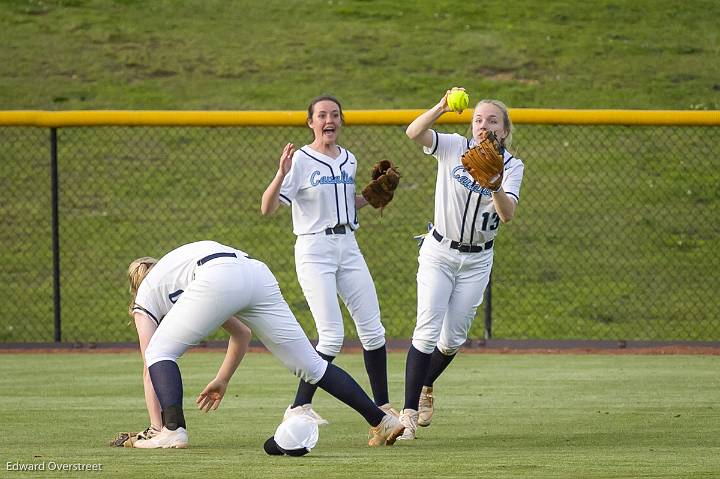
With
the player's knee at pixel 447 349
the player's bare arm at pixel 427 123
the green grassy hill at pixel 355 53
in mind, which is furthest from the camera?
the green grassy hill at pixel 355 53

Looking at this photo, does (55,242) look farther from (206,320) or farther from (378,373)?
(206,320)

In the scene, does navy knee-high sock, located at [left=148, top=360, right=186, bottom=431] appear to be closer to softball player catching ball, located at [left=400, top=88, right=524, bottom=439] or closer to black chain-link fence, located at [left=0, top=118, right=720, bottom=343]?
softball player catching ball, located at [left=400, top=88, right=524, bottom=439]

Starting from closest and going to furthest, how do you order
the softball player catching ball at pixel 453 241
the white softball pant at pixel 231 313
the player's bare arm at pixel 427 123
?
the white softball pant at pixel 231 313, the player's bare arm at pixel 427 123, the softball player catching ball at pixel 453 241

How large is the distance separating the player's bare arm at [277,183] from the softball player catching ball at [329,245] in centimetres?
14

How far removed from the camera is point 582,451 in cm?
538

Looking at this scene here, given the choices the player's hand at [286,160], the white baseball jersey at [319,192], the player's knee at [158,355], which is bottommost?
the player's knee at [158,355]

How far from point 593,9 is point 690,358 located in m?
13.4

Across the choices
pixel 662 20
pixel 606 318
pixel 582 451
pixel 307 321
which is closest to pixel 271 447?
pixel 582 451

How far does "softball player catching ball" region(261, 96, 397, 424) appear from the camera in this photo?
6.30 m

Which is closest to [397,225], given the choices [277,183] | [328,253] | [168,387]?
[328,253]

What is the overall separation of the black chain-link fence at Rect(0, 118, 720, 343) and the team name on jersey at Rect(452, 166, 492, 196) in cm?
534

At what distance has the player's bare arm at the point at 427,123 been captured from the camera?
600cm

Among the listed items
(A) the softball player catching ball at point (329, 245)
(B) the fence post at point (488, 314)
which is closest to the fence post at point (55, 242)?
(B) the fence post at point (488, 314)

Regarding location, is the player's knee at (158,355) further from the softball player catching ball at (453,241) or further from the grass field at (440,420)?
the softball player catching ball at (453,241)
